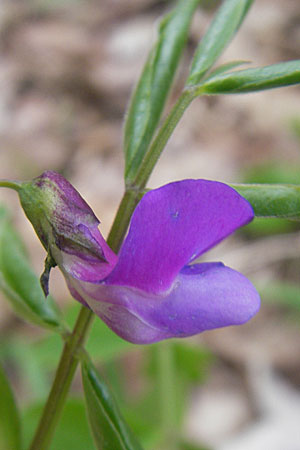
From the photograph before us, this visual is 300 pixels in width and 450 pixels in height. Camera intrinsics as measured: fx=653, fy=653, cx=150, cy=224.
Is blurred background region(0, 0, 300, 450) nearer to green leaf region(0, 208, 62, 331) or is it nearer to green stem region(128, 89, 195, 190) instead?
green leaf region(0, 208, 62, 331)

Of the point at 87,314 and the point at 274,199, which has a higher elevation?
the point at 274,199

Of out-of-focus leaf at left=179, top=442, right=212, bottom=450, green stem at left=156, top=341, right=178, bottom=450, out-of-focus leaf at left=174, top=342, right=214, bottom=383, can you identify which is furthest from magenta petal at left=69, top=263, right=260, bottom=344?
out-of-focus leaf at left=174, top=342, right=214, bottom=383

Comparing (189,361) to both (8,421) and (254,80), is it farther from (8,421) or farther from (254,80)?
(254,80)

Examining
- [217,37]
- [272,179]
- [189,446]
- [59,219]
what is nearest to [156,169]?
[272,179]

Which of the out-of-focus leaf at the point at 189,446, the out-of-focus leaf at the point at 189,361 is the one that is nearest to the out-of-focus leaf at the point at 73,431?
the out-of-focus leaf at the point at 189,446

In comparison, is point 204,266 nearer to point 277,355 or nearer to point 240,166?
point 277,355

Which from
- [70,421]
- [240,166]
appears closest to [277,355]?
[240,166]
